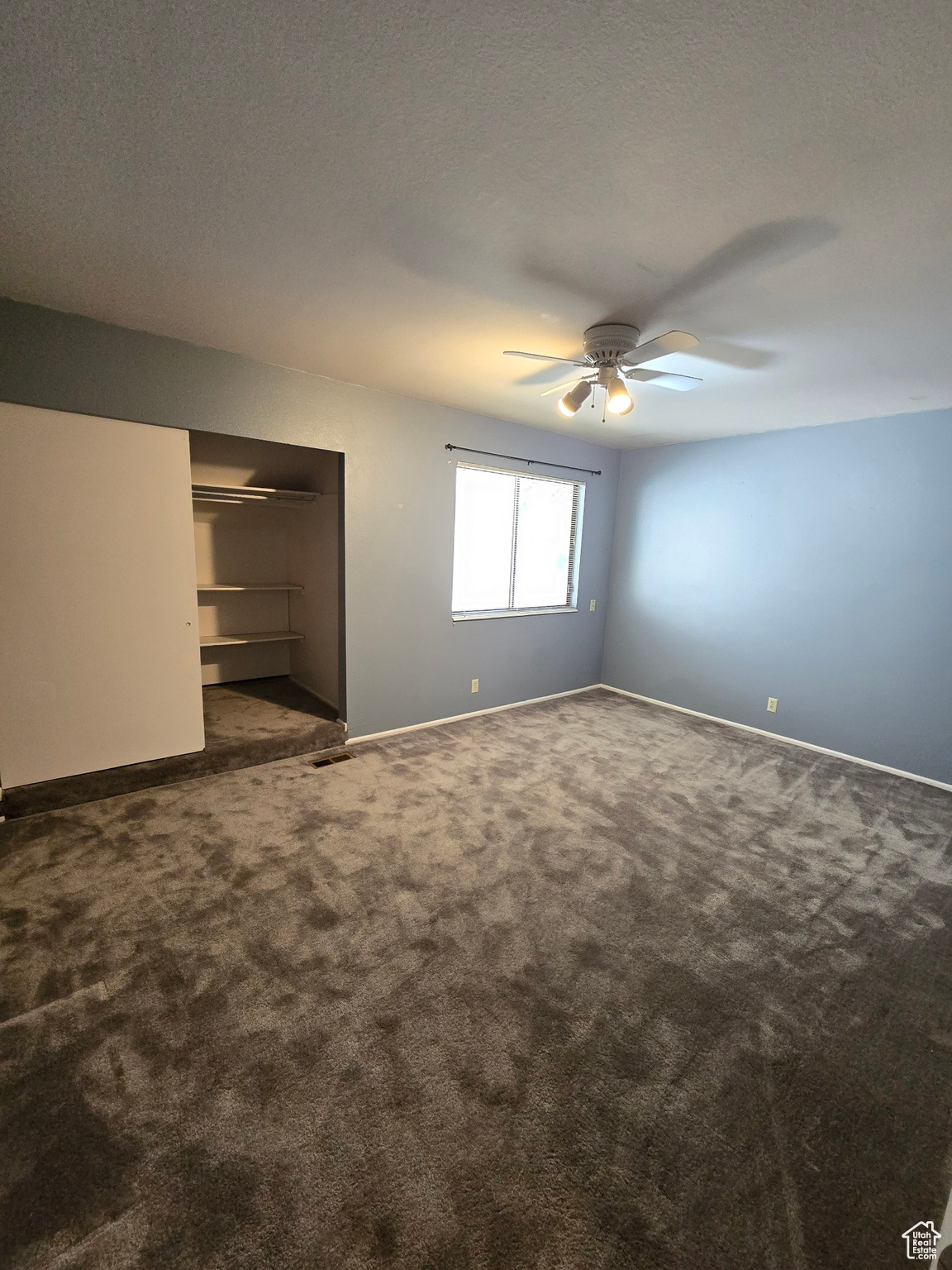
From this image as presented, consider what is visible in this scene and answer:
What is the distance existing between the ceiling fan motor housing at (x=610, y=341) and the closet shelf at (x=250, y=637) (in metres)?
→ 3.20

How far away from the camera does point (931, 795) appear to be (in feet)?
10.9

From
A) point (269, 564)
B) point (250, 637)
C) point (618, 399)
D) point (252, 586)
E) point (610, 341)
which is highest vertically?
point (610, 341)

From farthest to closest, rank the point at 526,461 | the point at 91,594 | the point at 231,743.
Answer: the point at 526,461
the point at 231,743
the point at 91,594

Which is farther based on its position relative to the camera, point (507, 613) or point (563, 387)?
point (507, 613)

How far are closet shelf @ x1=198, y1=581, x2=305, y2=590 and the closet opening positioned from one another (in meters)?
0.01

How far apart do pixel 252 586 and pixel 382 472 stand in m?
1.55

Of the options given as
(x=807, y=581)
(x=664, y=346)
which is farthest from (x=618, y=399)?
(x=807, y=581)

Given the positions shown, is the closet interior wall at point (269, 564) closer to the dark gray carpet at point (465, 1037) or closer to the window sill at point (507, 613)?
the window sill at point (507, 613)

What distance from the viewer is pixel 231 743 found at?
10.8 feet

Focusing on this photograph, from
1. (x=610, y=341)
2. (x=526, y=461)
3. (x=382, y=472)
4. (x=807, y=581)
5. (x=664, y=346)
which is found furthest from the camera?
(x=526, y=461)

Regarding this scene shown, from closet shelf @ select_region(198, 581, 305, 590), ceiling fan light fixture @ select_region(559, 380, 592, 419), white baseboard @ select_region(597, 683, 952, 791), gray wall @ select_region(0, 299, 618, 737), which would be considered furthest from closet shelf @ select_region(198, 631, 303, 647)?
white baseboard @ select_region(597, 683, 952, 791)

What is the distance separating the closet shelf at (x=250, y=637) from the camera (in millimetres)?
3889

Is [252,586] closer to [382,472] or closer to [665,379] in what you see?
[382,472]

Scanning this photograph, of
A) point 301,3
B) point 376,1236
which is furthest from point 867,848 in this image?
point 301,3
